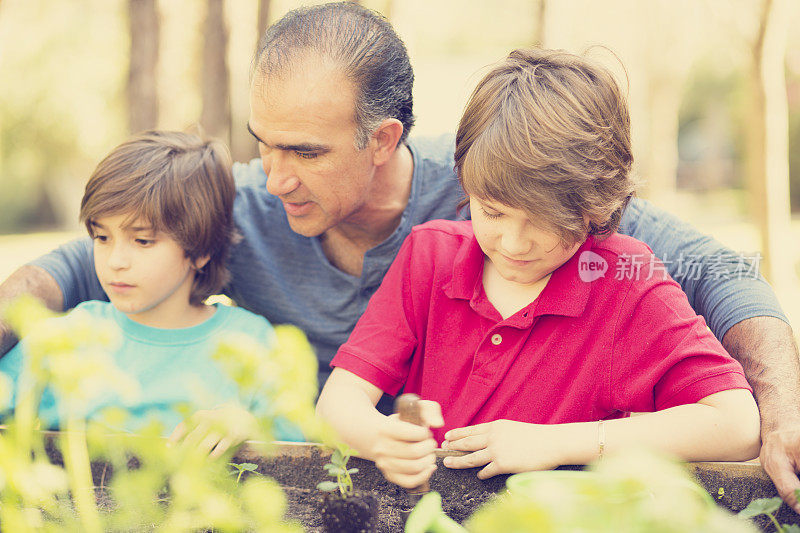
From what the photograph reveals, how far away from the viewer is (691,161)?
25.7 metres

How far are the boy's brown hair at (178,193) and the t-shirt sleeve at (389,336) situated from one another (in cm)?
69

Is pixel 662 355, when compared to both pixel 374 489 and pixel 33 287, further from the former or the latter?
pixel 33 287

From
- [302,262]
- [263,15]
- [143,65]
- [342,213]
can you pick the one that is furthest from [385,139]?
[263,15]

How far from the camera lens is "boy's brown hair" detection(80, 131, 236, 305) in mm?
2137

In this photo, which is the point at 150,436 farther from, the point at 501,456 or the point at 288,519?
the point at 501,456

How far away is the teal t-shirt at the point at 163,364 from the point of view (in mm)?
2074

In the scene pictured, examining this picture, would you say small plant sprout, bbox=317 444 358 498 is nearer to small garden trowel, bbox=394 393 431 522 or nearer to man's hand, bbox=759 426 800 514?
small garden trowel, bbox=394 393 431 522

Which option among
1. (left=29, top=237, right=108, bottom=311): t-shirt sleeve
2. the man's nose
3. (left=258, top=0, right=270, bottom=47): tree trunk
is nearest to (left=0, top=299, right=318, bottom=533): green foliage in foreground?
the man's nose

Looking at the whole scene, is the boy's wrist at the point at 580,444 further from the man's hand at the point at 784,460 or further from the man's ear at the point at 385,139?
the man's ear at the point at 385,139

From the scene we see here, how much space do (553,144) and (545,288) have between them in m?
0.36

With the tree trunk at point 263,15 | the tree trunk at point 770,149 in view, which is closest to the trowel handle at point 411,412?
the tree trunk at point 770,149

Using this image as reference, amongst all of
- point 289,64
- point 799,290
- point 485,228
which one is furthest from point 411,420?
point 799,290

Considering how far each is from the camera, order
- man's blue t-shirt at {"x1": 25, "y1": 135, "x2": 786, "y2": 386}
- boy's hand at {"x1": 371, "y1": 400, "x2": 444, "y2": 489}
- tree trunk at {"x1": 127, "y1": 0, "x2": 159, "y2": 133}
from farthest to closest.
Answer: tree trunk at {"x1": 127, "y1": 0, "x2": 159, "y2": 133} < man's blue t-shirt at {"x1": 25, "y1": 135, "x2": 786, "y2": 386} < boy's hand at {"x1": 371, "y1": 400, "x2": 444, "y2": 489}

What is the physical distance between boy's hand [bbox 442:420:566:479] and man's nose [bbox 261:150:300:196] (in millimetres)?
991
